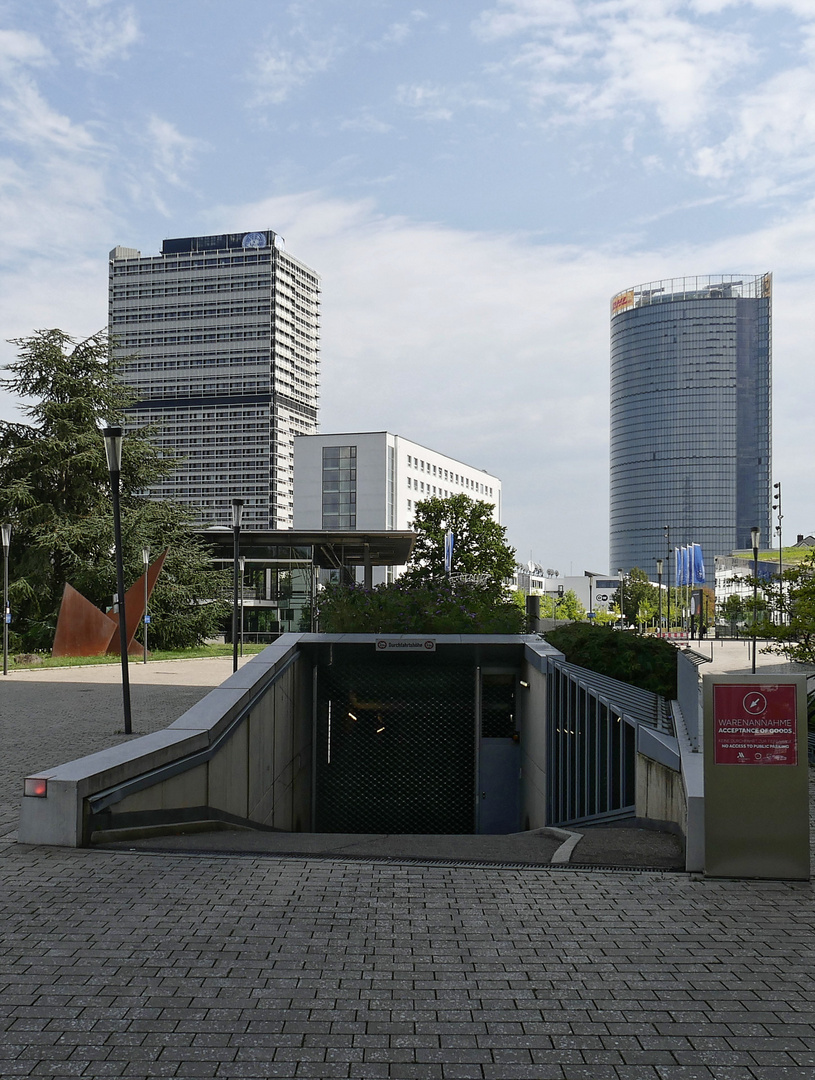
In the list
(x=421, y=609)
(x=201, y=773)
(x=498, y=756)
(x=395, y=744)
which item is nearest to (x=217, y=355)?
(x=421, y=609)

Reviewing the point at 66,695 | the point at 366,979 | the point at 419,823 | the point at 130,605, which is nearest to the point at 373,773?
the point at 419,823

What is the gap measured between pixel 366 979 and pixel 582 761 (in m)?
6.57

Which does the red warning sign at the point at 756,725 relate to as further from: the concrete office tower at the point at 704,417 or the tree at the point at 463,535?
the concrete office tower at the point at 704,417

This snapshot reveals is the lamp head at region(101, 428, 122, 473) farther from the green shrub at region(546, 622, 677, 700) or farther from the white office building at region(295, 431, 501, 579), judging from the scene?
the white office building at region(295, 431, 501, 579)

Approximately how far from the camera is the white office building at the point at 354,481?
4530 inches

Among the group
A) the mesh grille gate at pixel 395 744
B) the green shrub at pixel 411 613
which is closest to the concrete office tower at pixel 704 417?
the green shrub at pixel 411 613

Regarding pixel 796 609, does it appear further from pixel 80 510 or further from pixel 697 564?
pixel 697 564

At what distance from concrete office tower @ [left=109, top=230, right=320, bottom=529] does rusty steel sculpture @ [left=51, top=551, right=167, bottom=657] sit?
468 ft

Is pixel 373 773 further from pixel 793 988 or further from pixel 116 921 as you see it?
pixel 793 988

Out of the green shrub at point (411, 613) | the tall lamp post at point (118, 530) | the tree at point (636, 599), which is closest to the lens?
the tall lamp post at point (118, 530)

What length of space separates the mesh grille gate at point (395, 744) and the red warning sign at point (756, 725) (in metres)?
9.02

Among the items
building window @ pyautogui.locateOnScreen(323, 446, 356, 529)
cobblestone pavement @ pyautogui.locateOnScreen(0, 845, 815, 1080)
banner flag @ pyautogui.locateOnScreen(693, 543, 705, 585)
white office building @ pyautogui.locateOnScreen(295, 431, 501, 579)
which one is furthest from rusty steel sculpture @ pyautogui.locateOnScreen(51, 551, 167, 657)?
building window @ pyautogui.locateOnScreen(323, 446, 356, 529)

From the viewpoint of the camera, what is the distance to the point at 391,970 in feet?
14.7

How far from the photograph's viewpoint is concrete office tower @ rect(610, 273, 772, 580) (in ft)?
614
